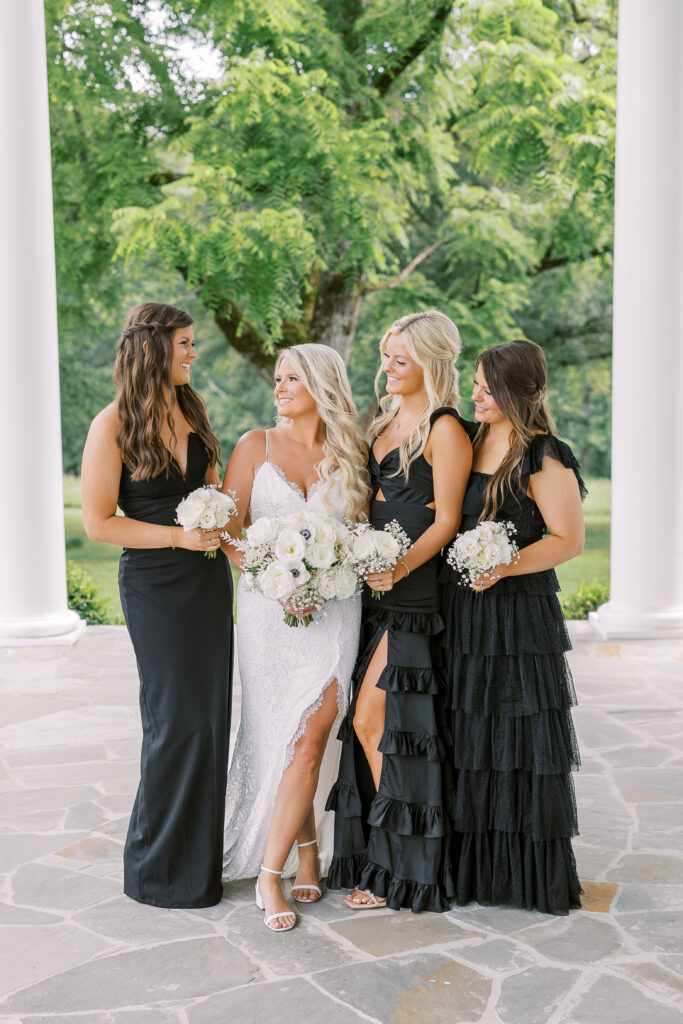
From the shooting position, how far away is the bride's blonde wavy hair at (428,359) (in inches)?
154

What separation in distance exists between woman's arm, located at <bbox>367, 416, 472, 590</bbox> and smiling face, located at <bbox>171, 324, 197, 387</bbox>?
0.95m

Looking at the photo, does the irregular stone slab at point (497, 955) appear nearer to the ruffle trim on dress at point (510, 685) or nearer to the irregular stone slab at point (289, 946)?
the irregular stone slab at point (289, 946)

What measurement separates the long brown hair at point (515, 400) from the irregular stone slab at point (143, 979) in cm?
179

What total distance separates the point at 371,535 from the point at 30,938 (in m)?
1.90

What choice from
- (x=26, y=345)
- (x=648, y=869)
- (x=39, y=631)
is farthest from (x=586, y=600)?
(x=648, y=869)

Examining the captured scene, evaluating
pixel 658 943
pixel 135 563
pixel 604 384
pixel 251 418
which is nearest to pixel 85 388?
pixel 251 418

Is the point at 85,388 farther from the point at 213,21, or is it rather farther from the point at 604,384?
the point at 604,384

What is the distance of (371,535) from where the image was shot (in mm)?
3666

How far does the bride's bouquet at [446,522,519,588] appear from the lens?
3596mm

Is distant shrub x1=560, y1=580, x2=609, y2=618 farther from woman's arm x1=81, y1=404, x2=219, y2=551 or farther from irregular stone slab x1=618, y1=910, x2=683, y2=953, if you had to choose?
woman's arm x1=81, y1=404, x2=219, y2=551

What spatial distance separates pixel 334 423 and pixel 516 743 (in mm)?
1363

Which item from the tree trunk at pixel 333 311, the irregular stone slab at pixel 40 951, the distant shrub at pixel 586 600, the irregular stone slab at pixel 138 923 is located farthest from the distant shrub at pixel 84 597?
the irregular stone slab at pixel 40 951

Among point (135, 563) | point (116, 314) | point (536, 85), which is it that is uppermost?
point (536, 85)

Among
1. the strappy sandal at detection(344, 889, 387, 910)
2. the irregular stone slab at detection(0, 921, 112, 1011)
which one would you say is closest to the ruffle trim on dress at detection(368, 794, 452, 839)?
the strappy sandal at detection(344, 889, 387, 910)
